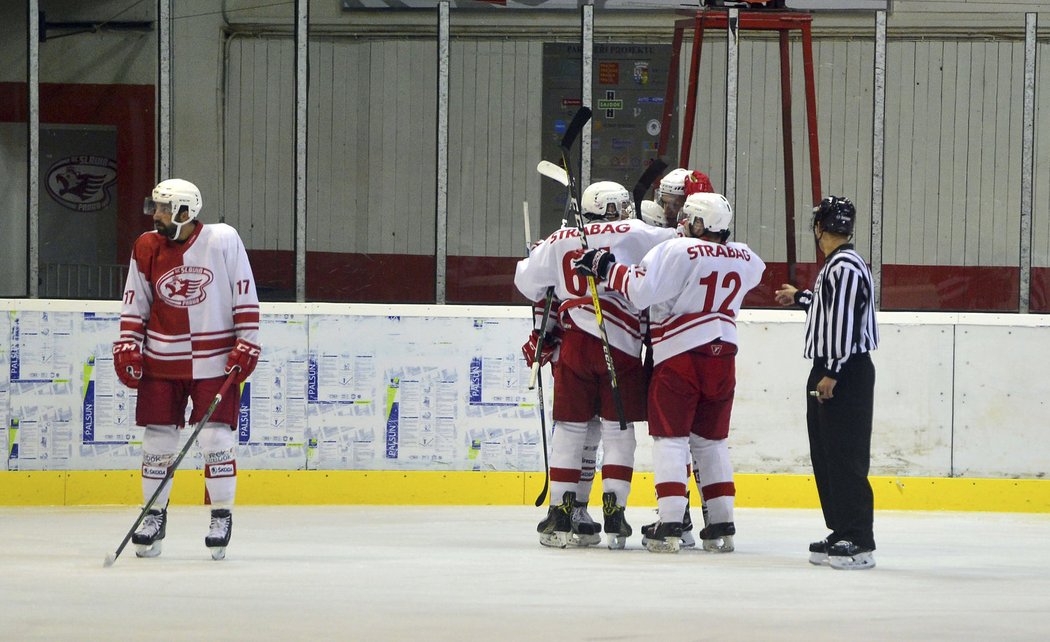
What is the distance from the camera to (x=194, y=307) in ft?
16.2

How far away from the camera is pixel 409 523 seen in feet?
20.3

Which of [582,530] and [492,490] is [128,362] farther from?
[492,490]

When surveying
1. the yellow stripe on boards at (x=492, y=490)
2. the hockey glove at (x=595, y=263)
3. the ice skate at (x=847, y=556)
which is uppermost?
the hockey glove at (x=595, y=263)

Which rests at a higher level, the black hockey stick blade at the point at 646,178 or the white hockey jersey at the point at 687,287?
the black hockey stick blade at the point at 646,178

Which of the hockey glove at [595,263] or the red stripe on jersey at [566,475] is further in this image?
the red stripe on jersey at [566,475]

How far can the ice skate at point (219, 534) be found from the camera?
4797 mm

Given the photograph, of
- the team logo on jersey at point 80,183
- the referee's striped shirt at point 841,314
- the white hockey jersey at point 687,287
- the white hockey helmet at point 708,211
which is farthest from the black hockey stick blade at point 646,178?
the team logo on jersey at point 80,183

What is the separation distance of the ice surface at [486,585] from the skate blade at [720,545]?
81 mm

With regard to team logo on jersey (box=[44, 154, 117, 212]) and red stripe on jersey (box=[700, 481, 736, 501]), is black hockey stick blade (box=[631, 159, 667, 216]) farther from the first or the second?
team logo on jersey (box=[44, 154, 117, 212])

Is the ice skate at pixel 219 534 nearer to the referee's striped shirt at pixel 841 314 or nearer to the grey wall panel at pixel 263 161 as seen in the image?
the referee's striped shirt at pixel 841 314

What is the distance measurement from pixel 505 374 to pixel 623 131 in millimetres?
1441

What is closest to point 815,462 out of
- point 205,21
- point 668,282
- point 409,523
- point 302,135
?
point 668,282

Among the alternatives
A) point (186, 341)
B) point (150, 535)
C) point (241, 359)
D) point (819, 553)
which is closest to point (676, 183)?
point (819, 553)

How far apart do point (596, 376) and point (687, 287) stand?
0.51 meters
